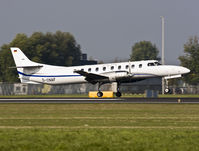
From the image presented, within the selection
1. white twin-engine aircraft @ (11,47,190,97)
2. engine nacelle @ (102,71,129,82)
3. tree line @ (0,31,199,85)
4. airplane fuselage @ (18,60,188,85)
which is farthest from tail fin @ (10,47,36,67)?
tree line @ (0,31,199,85)

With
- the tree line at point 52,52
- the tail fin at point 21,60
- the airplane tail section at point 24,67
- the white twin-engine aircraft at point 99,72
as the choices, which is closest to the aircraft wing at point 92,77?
the white twin-engine aircraft at point 99,72

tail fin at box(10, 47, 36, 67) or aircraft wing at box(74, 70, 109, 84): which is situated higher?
tail fin at box(10, 47, 36, 67)

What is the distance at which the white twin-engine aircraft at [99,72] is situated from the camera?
48.8 meters

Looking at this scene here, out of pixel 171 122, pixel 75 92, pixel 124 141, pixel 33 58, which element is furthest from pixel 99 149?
pixel 33 58

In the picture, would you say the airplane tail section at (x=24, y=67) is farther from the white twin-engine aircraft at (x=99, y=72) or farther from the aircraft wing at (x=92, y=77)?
the aircraft wing at (x=92, y=77)

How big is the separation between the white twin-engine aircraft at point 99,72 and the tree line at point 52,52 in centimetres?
3477

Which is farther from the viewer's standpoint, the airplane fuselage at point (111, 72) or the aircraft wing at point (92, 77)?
the aircraft wing at point (92, 77)

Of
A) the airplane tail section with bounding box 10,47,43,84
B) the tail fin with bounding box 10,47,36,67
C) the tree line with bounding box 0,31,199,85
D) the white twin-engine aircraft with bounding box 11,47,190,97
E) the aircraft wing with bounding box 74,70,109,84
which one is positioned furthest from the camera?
the tree line with bounding box 0,31,199,85

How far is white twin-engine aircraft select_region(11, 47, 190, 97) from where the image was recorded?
160 feet

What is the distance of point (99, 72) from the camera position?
167ft

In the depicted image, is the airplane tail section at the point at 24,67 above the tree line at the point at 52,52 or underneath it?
underneath

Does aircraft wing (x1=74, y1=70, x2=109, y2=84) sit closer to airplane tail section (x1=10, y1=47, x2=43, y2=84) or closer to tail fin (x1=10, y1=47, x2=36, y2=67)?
airplane tail section (x1=10, y1=47, x2=43, y2=84)

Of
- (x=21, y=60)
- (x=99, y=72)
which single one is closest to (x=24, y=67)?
(x=21, y=60)

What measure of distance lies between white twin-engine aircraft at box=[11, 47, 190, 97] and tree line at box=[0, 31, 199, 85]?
3477 cm
